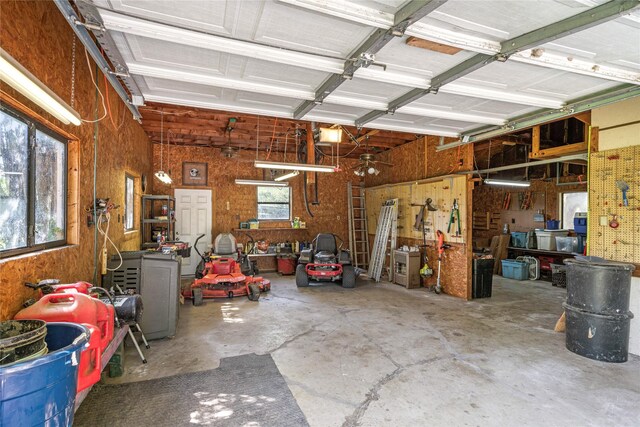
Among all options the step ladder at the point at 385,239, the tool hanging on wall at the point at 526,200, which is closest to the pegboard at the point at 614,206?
the step ladder at the point at 385,239

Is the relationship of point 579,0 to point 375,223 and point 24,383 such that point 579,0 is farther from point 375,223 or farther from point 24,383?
point 375,223

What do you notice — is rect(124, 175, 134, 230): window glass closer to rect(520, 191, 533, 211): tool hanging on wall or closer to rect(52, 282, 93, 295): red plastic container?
rect(52, 282, 93, 295): red plastic container

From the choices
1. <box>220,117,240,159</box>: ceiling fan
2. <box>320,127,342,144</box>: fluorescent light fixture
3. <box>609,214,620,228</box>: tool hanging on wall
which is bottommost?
<box>609,214,620,228</box>: tool hanging on wall

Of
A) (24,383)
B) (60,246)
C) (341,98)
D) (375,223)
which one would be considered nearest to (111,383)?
(60,246)

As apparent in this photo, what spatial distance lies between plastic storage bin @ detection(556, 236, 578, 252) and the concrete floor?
2.83 m

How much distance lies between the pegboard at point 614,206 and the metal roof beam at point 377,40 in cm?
353

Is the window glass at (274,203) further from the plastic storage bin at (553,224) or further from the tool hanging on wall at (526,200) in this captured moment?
the plastic storage bin at (553,224)

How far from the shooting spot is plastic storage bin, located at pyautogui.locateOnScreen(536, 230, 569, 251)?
8039mm

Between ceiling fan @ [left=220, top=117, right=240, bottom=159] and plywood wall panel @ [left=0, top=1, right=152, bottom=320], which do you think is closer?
plywood wall panel @ [left=0, top=1, right=152, bottom=320]

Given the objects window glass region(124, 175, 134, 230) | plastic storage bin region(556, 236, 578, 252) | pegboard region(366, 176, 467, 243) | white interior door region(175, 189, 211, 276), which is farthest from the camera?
white interior door region(175, 189, 211, 276)

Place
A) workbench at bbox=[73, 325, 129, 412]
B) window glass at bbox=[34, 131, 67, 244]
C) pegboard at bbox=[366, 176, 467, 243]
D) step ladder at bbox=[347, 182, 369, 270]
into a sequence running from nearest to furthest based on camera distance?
1. workbench at bbox=[73, 325, 129, 412]
2. window glass at bbox=[34, 131, 67, 244]
3. pegboard at bbox=[366, 176, 467, 243]
4. step ladder at bbox=[347, 182, 369, 270]

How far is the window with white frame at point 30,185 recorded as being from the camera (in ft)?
6.79

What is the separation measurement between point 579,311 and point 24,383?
4677mm

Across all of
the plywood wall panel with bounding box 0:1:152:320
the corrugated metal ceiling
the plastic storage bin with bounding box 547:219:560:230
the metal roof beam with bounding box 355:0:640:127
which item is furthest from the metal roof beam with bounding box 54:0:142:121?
the plastic storage bin with bounding box 547:219:560:230
